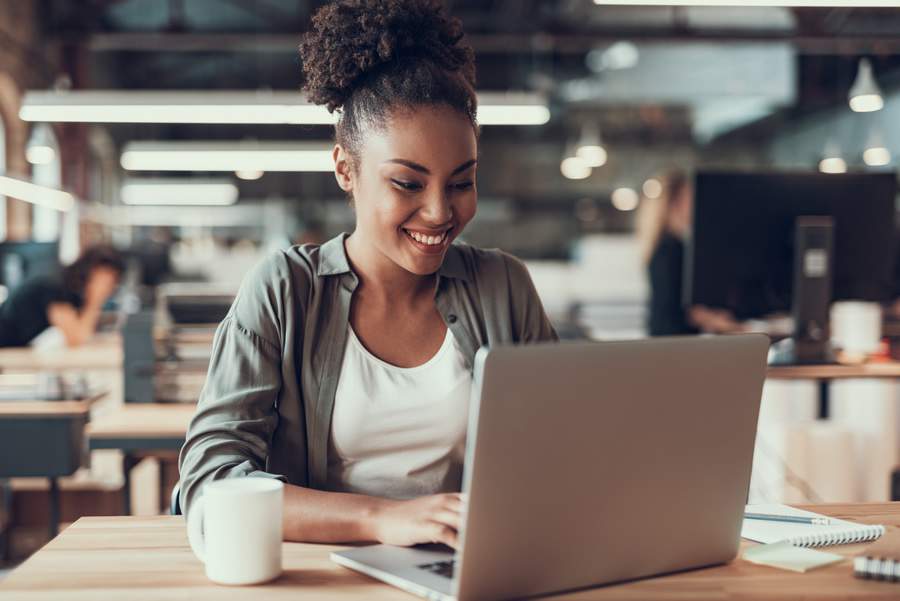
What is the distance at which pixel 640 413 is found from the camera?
0.93 metres

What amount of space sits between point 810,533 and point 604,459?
451 mm

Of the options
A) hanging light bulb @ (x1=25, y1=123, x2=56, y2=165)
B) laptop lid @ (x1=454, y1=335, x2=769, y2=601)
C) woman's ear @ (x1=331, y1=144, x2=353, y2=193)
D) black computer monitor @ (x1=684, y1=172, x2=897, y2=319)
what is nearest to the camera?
laptop lid @ (x1=454, y1=335, x2=769, y2=601)

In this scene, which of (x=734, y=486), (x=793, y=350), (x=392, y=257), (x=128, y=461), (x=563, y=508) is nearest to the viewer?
(x=563, y=508)

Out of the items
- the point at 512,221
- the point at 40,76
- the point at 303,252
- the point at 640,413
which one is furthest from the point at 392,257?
the point at 512,221

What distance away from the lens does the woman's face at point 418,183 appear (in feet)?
4.35

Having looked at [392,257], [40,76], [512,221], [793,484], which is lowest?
[793,484]

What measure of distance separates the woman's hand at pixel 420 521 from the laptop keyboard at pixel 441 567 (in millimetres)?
20

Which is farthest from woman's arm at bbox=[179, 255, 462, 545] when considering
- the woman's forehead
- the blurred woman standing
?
the blurred woman standing

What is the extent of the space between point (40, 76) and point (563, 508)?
9.29m

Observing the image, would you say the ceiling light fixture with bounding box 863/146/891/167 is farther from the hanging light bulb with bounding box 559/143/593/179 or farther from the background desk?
the background desk

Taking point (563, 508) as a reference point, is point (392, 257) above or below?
above

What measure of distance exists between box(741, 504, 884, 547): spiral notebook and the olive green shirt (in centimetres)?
48

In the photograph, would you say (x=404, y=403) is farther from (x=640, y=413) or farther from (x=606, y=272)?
(x=606, y=272)

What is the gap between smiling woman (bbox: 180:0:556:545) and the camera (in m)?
1.33
